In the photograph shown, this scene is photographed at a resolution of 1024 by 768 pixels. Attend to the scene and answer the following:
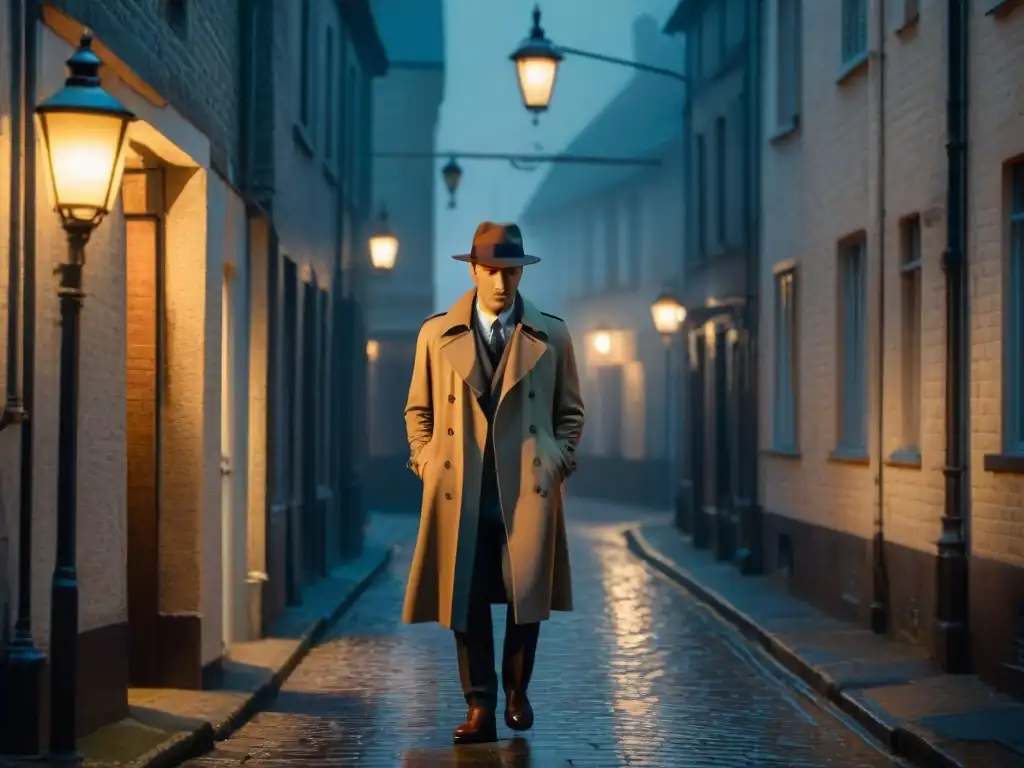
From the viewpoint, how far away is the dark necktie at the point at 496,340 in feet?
29.3

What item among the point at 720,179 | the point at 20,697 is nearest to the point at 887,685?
the point at 20,697

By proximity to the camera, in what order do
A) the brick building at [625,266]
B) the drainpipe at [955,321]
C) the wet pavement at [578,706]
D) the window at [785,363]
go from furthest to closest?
the brick building at [625,266]
the window at [785,363]
the drainpipe at [955,321]
the wet pavement at [578,706]

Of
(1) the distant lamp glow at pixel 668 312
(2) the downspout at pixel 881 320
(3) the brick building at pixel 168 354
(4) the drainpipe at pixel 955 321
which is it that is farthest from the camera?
(1) the distant lamp glow at pixel 668 312

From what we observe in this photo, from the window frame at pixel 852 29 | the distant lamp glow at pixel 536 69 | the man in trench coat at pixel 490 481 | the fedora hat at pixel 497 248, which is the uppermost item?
the distant lamp glow at pixel 536 69

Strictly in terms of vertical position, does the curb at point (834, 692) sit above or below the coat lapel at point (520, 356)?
below

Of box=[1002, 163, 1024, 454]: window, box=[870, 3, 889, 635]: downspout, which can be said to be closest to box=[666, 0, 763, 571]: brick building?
box=[870, 3, 889, 635]: downspout

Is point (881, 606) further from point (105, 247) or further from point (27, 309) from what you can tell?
point (27, 309)

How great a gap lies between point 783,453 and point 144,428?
9014 millimetres

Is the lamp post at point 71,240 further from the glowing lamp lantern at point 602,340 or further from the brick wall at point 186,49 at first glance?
the glowing lamp lantern at point 602,340

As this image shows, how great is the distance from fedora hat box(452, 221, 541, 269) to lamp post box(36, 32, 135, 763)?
1641 millimetres

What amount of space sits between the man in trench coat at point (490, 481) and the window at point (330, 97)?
12813mm

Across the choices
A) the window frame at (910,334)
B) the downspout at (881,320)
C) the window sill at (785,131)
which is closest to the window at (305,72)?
the window sill at (785,131)

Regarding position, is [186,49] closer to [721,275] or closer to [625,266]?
[721,275]

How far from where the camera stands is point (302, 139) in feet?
59.5
